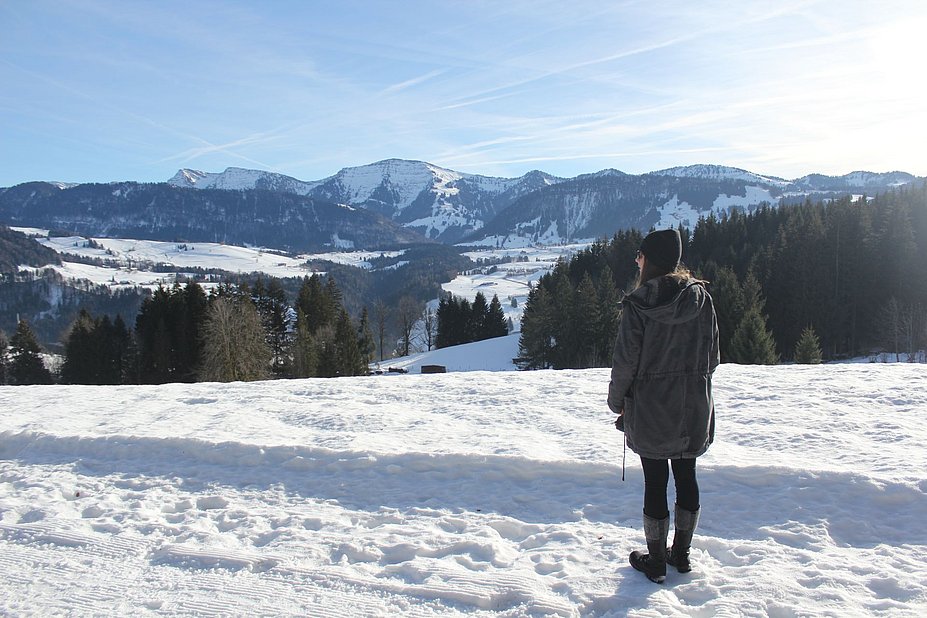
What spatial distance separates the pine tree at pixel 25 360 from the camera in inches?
1807

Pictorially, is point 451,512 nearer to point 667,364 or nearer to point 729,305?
point 667,364

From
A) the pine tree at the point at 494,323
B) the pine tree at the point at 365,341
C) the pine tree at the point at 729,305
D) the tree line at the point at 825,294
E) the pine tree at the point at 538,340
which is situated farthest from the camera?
the pine tree at the point at 494,323

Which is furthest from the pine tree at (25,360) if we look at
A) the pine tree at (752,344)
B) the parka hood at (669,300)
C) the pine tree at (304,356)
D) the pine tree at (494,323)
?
the parka hood at (669,300)

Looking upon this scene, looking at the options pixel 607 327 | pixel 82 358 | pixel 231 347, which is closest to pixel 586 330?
pixel 607 327

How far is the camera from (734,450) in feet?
22.6

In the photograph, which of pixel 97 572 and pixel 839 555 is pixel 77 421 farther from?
pixel 839 555

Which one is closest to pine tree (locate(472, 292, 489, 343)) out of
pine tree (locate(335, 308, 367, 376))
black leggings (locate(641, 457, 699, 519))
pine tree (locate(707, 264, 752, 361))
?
pine tree (locate(335, 308, 367, 376))

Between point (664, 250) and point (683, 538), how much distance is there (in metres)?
2.25

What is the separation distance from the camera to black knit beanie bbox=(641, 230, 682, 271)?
13.1ft

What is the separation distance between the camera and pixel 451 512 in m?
5.70

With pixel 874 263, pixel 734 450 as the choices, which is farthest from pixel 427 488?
pixel 874 263

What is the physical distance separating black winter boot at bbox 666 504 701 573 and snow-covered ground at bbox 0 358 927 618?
0.10 m

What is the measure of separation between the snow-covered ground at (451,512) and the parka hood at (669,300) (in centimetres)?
206

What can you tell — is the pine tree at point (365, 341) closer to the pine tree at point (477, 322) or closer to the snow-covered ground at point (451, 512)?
the pine tree at point (477, 322)
